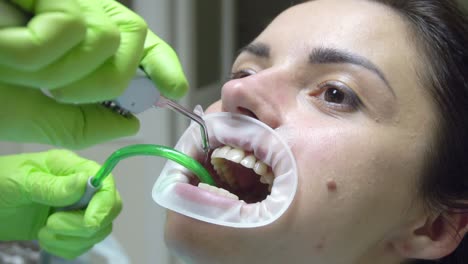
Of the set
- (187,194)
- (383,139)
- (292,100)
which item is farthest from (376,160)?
(187,194)

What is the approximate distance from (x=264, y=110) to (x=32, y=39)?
43cm

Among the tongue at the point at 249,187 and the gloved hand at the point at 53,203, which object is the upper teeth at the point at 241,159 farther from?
the gloved hand at the point at 53,203

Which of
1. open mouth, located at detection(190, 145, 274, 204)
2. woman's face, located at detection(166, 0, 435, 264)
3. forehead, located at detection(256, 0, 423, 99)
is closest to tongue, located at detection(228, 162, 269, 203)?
open mouth, located at detection(190, 145, 274, 204)

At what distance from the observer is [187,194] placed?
90cm

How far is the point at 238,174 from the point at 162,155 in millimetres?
200

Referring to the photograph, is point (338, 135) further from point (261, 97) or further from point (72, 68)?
point (72, 68)

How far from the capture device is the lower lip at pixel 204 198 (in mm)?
884

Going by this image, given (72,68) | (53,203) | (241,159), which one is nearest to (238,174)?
(241,159)

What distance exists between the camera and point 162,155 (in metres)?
0.95

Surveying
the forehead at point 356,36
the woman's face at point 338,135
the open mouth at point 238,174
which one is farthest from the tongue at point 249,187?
the forehead at point 356,36

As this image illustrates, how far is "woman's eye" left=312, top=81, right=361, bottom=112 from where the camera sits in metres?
0.97

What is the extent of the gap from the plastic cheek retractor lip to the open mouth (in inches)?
0.5

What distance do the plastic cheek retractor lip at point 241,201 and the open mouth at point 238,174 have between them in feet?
0.05

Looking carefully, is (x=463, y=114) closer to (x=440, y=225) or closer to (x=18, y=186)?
(x=440, y=225)
